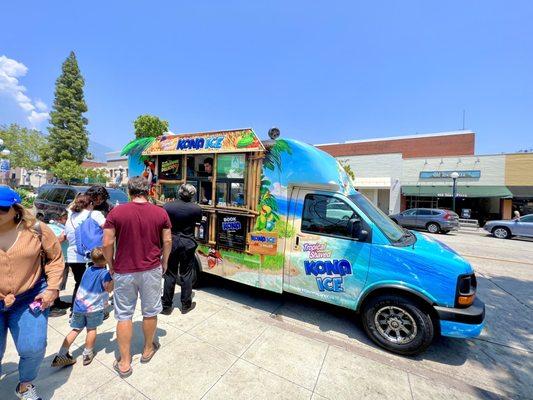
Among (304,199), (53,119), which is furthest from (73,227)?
(53,119)

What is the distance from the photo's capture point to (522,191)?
19703mm

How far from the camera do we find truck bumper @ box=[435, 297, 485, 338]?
9.41ft

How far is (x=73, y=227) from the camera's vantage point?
316cm

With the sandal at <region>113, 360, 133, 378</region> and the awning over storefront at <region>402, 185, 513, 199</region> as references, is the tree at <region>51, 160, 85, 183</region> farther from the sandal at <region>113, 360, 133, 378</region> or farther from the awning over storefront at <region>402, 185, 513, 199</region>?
the awning over storefront at <region>402, 185, 513, 199</region>

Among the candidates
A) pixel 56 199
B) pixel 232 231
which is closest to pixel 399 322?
pixel 232 231

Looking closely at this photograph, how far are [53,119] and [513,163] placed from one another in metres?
47.5

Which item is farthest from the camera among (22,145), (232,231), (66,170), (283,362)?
(22,145)

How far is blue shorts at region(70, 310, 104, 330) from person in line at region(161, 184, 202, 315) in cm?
112

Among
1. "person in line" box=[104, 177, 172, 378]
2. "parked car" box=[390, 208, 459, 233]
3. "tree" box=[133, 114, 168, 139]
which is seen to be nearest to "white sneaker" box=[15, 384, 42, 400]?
"person in line" box=[104, 177, 172, 378]

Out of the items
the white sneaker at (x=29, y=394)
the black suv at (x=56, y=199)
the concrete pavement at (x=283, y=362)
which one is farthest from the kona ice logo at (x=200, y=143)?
the black suv at (x=56, y=199)

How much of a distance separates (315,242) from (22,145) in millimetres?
49933

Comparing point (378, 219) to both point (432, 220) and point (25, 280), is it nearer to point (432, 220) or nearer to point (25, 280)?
point (25, 280)

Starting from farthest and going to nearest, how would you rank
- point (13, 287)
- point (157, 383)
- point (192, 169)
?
1. point (192, 169)
2. point (157, 383)
3. point (13, 287)

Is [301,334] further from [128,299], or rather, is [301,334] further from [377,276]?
[128,299]
